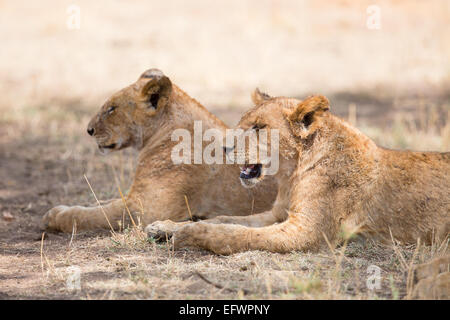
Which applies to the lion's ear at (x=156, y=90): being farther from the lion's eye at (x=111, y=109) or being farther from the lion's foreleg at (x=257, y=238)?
the lion's foreleg at (x=257, y=238)

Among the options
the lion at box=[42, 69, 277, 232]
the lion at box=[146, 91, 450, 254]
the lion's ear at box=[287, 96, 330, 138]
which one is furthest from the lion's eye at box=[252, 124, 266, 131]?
the lion at box=[42, 69, 277, 232]

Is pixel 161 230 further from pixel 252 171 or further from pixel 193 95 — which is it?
pixel 193 95

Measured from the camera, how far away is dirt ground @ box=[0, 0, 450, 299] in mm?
4297

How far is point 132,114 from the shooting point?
5832mm

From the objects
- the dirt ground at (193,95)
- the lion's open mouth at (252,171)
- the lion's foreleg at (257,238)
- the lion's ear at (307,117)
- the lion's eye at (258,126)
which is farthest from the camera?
the lion's open mouth at (252,171)

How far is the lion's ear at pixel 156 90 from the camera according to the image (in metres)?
5.68

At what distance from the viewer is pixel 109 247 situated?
17.0ft

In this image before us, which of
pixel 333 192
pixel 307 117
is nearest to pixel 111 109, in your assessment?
pixel 307 117

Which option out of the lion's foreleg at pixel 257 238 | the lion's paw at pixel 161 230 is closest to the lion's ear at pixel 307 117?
the lion's foreleg at pixel 257 238

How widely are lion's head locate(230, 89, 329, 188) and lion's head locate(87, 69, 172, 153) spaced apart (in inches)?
38.1

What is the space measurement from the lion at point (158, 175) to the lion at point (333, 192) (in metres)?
0.50

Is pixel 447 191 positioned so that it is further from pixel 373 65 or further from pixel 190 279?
pixel 373 65

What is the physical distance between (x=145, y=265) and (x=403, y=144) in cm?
512

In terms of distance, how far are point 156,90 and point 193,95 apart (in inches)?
256
